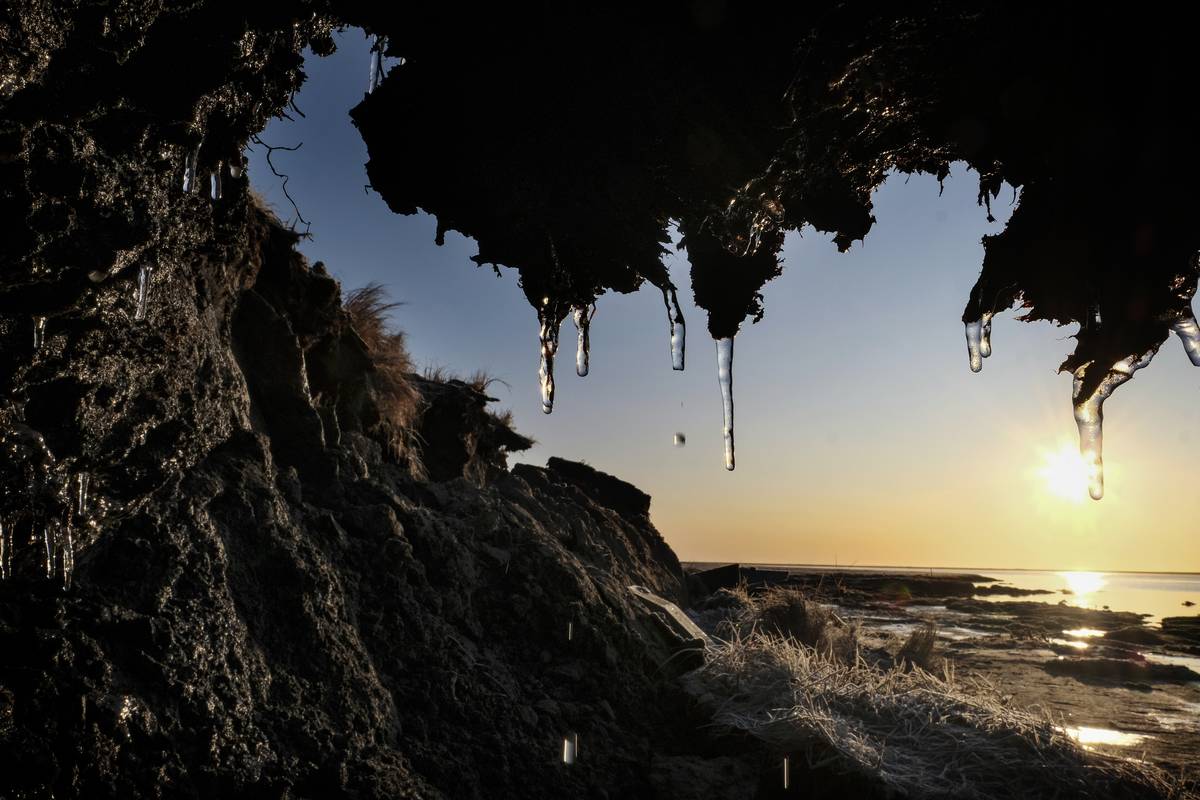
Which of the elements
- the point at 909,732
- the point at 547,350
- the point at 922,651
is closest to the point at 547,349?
the point at 547,350

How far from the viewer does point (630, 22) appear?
1.87m

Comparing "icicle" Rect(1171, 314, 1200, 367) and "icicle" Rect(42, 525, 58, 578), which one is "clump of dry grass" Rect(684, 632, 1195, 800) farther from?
"icicle" Rect(42, 525, 58, 578)

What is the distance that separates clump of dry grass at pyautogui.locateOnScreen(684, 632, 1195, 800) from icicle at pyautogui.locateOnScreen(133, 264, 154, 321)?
4241mm

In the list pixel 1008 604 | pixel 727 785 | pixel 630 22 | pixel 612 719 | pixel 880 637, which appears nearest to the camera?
pixel 630 22

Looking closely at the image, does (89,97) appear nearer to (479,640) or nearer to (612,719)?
(479,640)

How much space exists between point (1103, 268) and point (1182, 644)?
2039 cm

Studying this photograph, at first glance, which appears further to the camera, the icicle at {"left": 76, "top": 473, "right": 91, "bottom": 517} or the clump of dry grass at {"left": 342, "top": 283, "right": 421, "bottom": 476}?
the clump of dry grass at {"left": 342, "top": 283, "right": 421, "bottom": 476}

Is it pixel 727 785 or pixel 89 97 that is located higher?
pixel 89 97

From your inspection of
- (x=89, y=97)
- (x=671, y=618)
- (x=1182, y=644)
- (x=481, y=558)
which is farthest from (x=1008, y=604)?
(x=89, y=97)

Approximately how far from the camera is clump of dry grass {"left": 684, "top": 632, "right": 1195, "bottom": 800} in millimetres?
3744

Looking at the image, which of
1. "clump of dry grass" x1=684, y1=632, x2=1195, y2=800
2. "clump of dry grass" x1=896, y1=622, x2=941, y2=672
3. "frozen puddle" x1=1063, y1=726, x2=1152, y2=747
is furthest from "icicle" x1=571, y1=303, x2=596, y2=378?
"clump of dry grass" x1=896, y1=622, x2=941, y2=672

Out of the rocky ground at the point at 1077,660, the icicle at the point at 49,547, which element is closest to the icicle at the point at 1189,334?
the rocky ground at the point at 1077,660

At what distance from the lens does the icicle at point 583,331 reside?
2988mm

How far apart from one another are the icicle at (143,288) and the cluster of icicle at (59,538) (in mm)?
738
